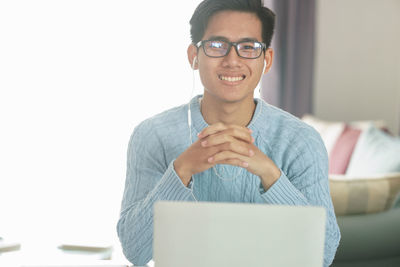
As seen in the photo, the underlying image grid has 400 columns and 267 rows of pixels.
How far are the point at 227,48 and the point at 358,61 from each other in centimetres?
290

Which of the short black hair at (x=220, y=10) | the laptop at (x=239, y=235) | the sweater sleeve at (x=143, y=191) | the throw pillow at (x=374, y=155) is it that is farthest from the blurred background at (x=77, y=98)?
the laptop at (x=239, y=235)

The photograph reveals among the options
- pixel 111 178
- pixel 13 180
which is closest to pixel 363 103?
pixel 111 178

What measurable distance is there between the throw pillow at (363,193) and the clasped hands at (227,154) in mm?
824

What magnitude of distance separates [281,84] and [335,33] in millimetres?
748

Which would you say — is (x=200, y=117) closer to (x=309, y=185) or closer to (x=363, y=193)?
(x=309, y=185)

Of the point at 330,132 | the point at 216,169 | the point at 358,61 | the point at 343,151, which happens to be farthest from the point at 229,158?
the point at 358,61

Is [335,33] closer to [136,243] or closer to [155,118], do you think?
[155,118]

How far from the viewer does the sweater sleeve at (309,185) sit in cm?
110

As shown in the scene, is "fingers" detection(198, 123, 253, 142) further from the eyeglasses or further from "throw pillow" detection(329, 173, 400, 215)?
"throw pillow" detection(329, 173, 400, 215)

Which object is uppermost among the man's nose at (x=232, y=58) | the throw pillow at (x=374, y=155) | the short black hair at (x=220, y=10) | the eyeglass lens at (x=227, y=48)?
the short black hair at (x=220, y=10)

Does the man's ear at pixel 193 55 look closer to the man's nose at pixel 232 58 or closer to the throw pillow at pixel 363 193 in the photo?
the man's nose at pixel 232 58

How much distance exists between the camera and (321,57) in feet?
12.9

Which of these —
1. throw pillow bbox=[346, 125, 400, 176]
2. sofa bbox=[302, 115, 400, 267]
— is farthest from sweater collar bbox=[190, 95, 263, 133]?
throw pillow bbox=[346, 125, 400, 176]

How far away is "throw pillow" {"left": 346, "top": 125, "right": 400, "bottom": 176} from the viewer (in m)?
2.28
